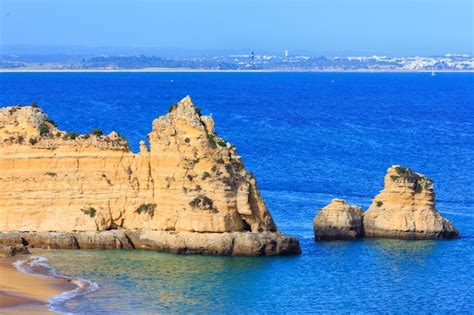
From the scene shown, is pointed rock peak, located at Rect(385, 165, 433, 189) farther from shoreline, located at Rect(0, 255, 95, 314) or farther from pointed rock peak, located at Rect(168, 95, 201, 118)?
shoreline, located at Rect(0, 255, 95, 314)

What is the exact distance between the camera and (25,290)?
41562 mm

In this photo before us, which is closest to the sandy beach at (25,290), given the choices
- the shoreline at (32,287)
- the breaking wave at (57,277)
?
the shoreline at (32,287)

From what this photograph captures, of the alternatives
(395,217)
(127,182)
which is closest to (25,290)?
(127,182)

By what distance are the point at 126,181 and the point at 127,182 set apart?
9 cm

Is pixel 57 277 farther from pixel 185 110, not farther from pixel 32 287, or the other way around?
pixel 185 110

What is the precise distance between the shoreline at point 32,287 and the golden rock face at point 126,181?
341 centimetres

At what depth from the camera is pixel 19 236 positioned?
48.3 meters

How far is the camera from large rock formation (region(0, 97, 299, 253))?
48.6m

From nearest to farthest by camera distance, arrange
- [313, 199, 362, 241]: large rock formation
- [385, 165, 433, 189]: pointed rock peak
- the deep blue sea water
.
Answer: the deep blue sea water → [313, 199, 362, 241]: large rock formation → [385, 165, 433, 189]: pointed rock peak

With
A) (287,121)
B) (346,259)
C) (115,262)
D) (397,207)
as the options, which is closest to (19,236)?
(115,262)

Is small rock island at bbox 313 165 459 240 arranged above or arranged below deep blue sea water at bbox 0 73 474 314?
above

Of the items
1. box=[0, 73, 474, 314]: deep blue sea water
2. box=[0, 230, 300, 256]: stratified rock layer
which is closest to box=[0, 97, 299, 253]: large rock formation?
box=[0, 230, 300, 256]: stratified rock layer

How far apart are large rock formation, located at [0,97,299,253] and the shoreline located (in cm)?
339

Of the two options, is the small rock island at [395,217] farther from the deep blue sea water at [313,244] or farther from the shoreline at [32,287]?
the shoreline at [32,287]
